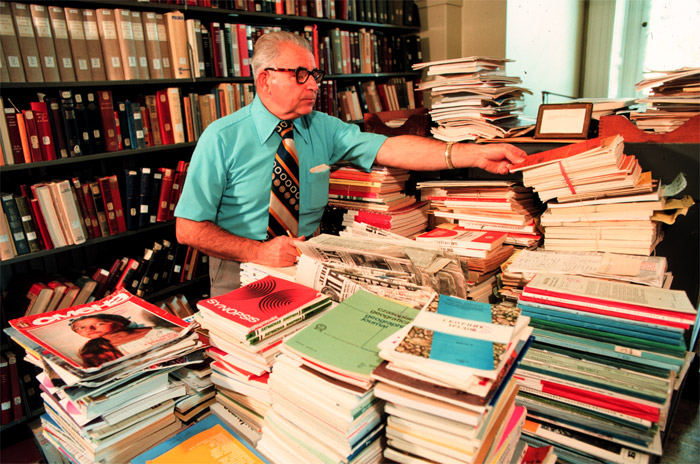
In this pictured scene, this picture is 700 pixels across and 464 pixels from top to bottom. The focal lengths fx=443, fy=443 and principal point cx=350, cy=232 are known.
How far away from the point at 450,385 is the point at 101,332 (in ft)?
2.37

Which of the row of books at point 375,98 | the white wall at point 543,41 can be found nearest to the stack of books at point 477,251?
the row of books at point 375,98

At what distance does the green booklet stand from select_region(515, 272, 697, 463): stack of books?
0.38m

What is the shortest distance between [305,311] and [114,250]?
2031mm

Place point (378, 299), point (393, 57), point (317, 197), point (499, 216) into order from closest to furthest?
point (378, 299), point (499, 216), point (317, 197), point (393, 57)

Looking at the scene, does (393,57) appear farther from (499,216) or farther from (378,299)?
(378,299)

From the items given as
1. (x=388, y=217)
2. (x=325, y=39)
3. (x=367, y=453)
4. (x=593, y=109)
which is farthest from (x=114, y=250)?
(x=593, y=109)

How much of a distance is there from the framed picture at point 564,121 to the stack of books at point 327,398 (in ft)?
3.47

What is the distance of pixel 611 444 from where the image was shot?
100 cm

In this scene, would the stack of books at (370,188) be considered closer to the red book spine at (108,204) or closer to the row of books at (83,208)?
the row of books at (83,208)

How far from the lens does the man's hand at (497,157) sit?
1.52m

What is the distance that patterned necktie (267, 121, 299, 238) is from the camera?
1707 millimetres

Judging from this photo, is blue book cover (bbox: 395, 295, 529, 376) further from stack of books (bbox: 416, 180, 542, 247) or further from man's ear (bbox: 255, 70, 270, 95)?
man's ear (bbox: 255, 70, 270, 95)

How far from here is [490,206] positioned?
1.56 metres

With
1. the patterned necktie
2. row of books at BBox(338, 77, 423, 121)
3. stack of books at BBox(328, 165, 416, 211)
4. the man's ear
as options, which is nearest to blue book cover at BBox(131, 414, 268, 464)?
the patterned necktie
